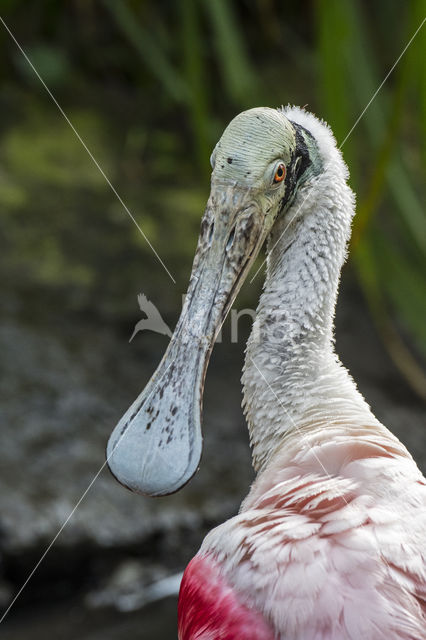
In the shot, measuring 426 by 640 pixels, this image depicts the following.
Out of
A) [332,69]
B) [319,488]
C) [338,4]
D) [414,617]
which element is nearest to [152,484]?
[319,488]

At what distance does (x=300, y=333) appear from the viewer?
7.21 ft

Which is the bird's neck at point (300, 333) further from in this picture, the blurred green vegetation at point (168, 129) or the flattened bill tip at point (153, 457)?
the blurred green vegetation at point (168, 129)

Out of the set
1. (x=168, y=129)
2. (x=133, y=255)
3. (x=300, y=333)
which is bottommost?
(x=300, y=333)

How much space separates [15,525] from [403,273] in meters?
1.79

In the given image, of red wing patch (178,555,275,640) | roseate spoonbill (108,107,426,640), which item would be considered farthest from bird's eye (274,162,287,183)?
red wing patch (178,555,275,640)

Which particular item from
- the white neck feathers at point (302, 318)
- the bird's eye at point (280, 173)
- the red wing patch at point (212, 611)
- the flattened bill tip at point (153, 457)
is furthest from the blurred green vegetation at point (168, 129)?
the red wing patch at point (212, 611)

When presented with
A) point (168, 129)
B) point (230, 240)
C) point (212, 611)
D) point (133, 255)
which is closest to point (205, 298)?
point (230, 240)

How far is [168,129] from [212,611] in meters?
4.30

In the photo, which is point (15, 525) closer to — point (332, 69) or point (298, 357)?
point (298, 357)

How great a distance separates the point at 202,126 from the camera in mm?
4027

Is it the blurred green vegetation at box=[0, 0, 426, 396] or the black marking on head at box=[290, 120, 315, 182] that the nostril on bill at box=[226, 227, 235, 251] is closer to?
the black marking on head at box=[290, 120, 315, 182]

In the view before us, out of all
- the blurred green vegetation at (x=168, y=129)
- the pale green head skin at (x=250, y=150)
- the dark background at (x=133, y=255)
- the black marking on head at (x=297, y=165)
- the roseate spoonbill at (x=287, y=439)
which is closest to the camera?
the roseate spoonbill at (x=287, y=439)

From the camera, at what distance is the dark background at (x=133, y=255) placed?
3.40 metres

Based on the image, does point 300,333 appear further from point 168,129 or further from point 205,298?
point 168,129
